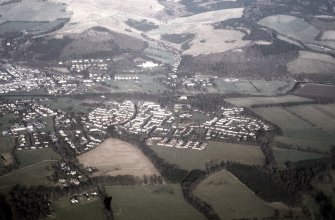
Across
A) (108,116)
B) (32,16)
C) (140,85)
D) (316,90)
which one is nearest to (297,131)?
(316,90)

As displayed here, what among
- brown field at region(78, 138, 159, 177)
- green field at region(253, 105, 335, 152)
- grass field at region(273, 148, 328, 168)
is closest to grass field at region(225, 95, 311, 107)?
green field at region(253, 105, 335, 152)

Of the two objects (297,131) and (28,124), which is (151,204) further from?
(297,131)

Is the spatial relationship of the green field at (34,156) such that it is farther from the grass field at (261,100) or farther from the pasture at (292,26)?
the pasture at (292,26)

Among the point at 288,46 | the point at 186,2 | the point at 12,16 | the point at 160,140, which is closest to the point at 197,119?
the point at 160,140

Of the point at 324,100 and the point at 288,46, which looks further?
the point at 288,46

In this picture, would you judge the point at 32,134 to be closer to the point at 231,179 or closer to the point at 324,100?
the point at 231,179
